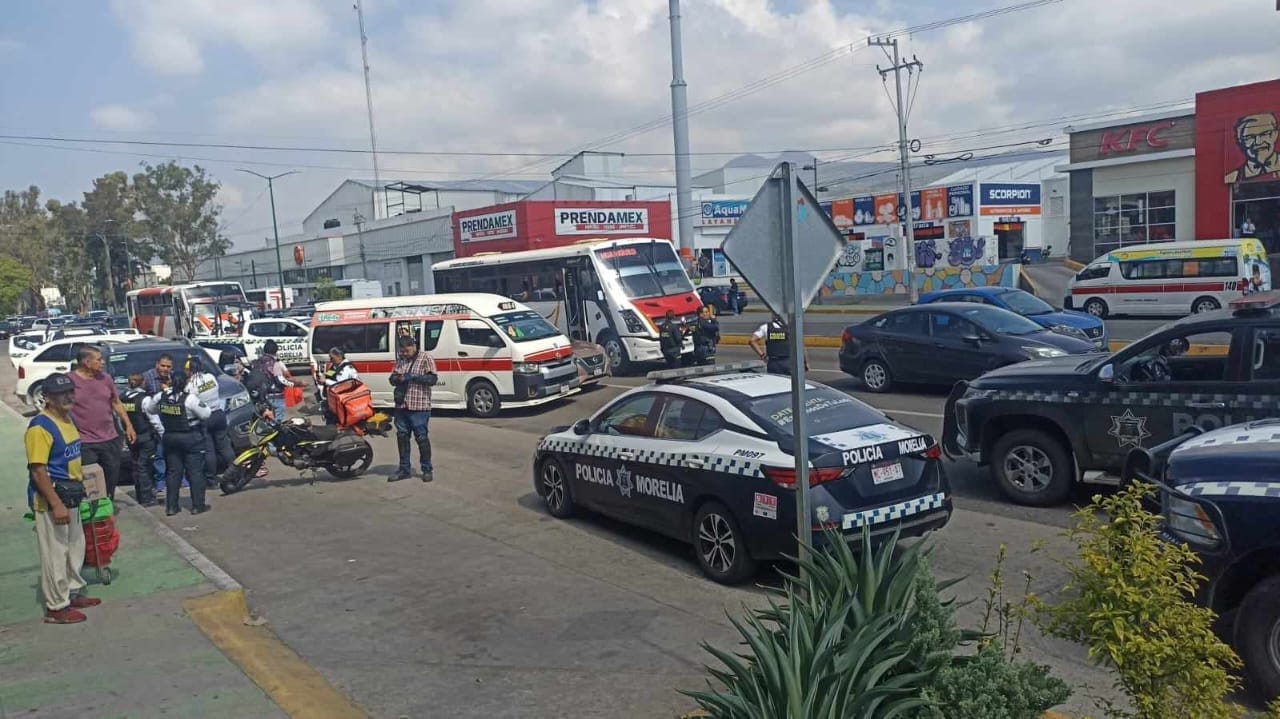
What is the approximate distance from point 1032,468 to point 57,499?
7975mm

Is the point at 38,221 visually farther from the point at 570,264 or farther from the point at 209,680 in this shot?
the point at 209,680

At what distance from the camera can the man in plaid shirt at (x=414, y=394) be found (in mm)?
11617

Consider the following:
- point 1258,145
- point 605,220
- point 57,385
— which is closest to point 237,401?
point 57,385

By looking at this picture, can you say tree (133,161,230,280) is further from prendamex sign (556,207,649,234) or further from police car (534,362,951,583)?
police car (534,362,951,583)

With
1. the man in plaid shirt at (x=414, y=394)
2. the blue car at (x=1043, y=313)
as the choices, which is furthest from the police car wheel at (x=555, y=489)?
the blue car at (x=1043, y=313)

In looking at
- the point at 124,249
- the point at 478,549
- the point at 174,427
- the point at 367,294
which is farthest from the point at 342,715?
the point at 124,249

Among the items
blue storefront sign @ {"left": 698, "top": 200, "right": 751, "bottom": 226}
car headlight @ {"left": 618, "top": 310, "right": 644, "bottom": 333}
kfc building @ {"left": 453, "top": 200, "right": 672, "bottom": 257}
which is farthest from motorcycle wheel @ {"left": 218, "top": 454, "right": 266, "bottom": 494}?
blue storefront sign @ {"left": 698, "top": 200, "right": 751, "bottom": 226}

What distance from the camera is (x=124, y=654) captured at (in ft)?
20.1

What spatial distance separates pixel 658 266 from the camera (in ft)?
73.8

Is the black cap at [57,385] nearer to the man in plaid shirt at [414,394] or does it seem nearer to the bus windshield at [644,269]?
the man in plaid shirt at [414,394]

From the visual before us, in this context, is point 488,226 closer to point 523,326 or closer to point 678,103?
point 678,103

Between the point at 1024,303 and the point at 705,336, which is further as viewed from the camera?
the point at 705,336

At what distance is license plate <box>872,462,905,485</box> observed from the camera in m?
7.10

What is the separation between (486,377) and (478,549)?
8.88 meters
